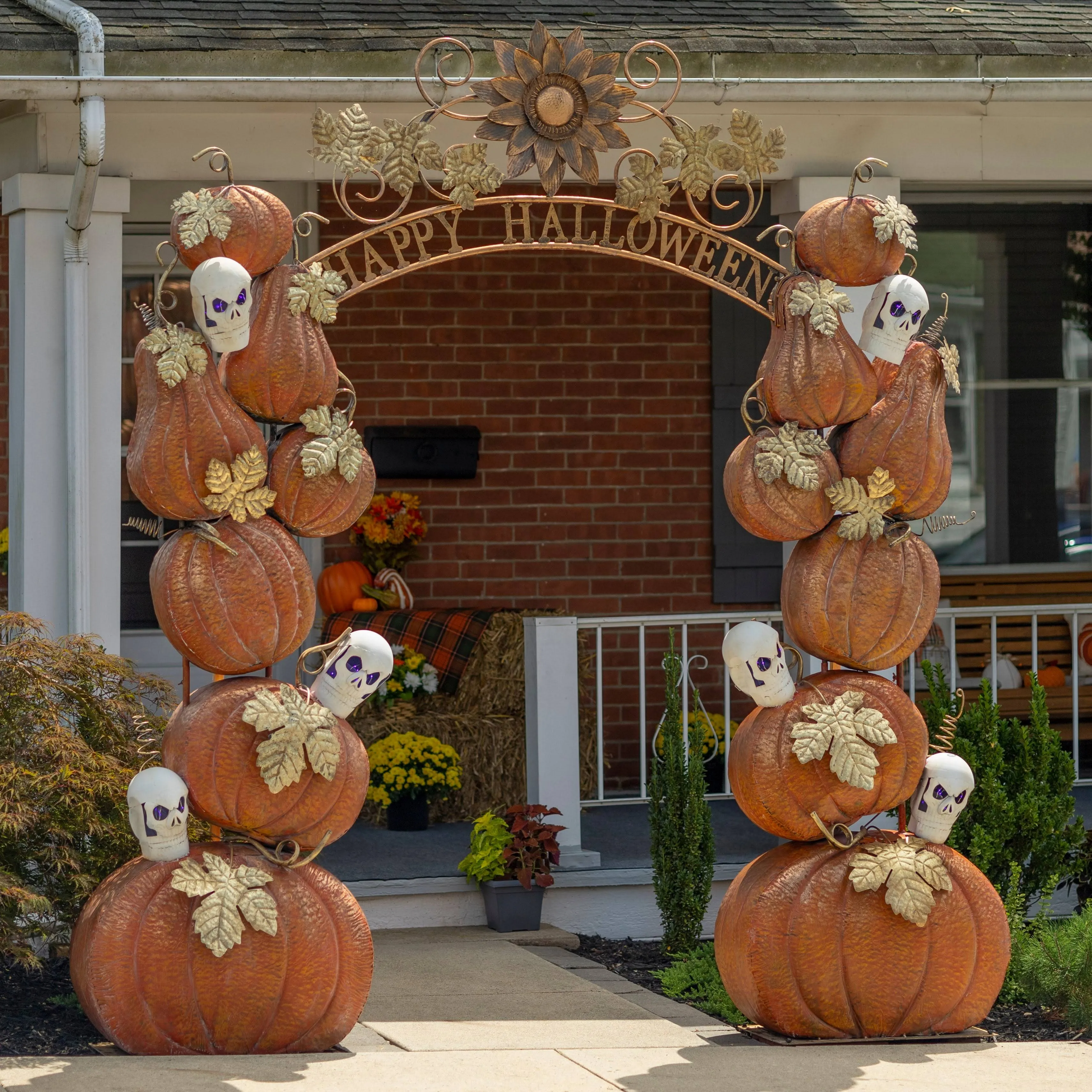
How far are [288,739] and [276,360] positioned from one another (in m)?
0.98

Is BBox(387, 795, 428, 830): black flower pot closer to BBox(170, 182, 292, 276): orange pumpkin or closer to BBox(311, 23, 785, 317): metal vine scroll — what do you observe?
BBox(311, 23, 785, 317): metal vine scroll

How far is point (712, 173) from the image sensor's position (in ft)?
15.6

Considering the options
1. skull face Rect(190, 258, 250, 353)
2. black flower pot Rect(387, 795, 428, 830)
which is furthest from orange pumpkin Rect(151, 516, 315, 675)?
black flower pot Rect(387, 795, 428, 830)

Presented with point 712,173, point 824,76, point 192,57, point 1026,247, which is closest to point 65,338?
point 192,57

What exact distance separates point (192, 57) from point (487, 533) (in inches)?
127

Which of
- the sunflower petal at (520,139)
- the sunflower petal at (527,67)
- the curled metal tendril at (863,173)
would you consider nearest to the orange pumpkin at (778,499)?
the curled metal tendril at (863,173)

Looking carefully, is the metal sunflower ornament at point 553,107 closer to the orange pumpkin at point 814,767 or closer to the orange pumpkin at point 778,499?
the orange pumpkin at point 778,499

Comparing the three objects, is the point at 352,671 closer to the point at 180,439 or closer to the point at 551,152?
the point at 180,439

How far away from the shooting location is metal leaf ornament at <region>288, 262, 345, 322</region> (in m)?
4.41

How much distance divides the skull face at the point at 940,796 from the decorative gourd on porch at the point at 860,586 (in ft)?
1.05

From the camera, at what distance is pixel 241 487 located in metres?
4.32

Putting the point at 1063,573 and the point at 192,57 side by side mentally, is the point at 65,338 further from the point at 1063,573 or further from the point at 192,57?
the point at 1063,573

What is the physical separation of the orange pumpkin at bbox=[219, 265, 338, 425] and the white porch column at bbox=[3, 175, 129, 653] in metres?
1.43

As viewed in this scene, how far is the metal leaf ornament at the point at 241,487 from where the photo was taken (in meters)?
4.29
